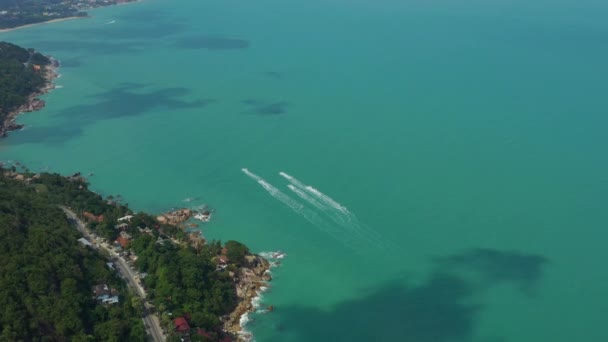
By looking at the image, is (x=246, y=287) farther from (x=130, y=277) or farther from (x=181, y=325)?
(x=130, y=277)

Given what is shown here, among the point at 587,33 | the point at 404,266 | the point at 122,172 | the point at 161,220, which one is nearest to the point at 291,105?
the point at 122,172

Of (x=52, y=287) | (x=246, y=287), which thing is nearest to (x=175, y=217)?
(x=246, y=287)

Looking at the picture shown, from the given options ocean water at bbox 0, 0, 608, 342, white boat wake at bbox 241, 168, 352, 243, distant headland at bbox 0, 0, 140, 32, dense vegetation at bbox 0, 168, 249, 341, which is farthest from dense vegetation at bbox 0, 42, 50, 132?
distant headland at bbox 0, 0, 140, 32

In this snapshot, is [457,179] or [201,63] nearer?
[457,179]

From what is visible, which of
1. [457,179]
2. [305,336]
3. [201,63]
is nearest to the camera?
[305,336]

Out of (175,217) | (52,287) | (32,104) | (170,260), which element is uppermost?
(32,104)

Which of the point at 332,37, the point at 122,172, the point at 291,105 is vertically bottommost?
the point at 122,172

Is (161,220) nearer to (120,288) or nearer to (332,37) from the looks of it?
(120,288)
